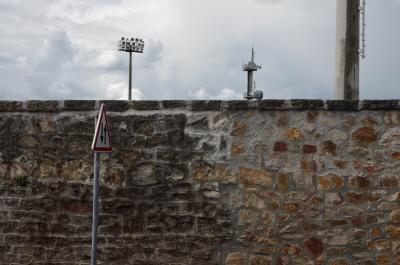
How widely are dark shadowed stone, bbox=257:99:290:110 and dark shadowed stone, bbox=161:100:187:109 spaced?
83 centimetres

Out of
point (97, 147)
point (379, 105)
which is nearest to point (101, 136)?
point (97, 147)

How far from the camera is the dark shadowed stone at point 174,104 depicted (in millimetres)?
6477

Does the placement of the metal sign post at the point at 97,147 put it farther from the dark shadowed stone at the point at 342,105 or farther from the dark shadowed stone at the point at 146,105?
the dark shadowed stone at the point at 342,105

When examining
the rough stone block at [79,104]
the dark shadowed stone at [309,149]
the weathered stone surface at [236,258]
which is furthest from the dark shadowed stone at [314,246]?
the rough stone block at [79,104]

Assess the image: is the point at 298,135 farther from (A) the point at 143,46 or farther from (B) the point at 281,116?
(A) the point at 143,46

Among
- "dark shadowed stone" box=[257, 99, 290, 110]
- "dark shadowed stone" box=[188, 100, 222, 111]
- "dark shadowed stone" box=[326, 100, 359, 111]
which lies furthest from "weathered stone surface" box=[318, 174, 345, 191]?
"dark shadowed stone" box=[188, 100, 222, 111]

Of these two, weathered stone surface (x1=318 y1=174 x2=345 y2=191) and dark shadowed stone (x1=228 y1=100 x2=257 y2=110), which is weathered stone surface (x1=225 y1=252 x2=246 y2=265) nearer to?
weathered stone surface (x1=318 y1=174 x2=345 y2=191)

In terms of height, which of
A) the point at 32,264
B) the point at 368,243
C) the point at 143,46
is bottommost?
the point at 32,264

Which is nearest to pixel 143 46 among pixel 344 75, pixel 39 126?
pixel 344 75

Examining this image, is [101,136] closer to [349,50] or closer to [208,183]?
[208,183]

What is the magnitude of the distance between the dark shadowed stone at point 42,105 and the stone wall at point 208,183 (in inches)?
0.5

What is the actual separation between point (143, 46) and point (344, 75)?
101 feet

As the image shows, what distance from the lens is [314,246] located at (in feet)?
20.5

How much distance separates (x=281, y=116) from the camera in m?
6.29
